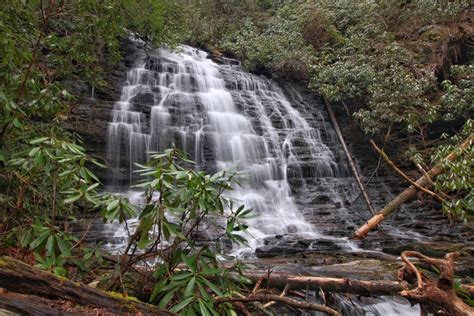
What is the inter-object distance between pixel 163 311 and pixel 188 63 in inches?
611

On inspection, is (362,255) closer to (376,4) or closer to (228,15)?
(376,4)

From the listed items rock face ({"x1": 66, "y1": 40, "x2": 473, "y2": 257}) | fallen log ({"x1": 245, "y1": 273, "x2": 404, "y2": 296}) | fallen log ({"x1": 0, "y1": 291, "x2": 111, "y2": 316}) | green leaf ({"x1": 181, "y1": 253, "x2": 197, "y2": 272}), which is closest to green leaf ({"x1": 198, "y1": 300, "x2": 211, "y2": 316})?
green leaf ({"x1": 181, "y1": 253, "x2": 197, "y2": 272})

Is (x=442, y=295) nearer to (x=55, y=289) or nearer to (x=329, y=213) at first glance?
(x=55, y=289)

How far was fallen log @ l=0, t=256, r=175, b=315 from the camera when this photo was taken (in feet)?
6.58

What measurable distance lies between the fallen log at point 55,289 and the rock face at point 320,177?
527cm

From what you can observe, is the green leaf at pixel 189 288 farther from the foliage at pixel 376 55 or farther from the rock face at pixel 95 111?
the foliage at pixel 376 55

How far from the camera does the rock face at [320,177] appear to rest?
897 centimetres

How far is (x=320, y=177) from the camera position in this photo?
1288 cm

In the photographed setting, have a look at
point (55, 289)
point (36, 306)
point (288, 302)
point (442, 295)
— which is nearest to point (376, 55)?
point (442, 295)

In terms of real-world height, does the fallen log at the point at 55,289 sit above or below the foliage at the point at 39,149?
below

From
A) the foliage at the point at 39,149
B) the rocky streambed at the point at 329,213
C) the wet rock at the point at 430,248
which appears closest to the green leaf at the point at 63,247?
the foliage at the point at 39,149

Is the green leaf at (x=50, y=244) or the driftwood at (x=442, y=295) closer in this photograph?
the green leaf at (x=50, y=244)

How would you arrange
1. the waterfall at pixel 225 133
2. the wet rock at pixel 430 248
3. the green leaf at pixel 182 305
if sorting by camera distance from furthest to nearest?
the waterfall at pixel 225 133
the wet rock at pixel 430 248
the green leaf at pixel 182 305

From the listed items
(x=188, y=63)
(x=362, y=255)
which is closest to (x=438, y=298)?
(x=362, y=255)
